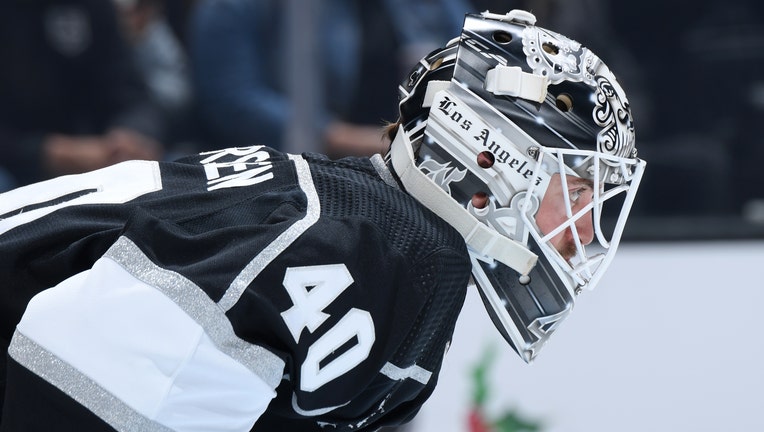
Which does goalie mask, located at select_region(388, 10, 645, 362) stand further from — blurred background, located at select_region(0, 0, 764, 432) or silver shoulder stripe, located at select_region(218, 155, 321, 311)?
blurred background, located at select_region(0, 0, 764, 432)

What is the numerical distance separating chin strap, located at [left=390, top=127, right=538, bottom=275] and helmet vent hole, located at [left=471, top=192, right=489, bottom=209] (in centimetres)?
4

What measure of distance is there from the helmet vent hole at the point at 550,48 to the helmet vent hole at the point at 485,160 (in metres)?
0.21

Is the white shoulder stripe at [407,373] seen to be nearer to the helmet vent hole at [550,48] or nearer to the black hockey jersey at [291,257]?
the black hockey jersey at [291,257]

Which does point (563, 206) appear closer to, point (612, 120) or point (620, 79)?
point (612, 120)

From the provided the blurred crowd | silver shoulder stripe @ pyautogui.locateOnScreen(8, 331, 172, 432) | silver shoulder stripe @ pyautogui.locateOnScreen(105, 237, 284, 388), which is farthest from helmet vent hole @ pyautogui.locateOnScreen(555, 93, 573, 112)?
the blurred crowd

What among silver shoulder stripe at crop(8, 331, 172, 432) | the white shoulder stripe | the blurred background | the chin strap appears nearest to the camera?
silver shoulder stripe at crop(8, 331, 172, 432)

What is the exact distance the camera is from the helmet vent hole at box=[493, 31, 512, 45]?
1.95 metres

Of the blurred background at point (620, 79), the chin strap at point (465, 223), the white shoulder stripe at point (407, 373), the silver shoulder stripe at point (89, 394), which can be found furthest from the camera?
the blurred background at point (620, 79)

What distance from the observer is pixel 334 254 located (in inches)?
63.4

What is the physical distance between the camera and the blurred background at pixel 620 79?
3.42 m

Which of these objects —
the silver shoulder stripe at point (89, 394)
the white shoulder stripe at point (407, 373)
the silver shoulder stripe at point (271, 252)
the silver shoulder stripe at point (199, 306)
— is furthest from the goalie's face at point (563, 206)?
the silver shoulder stripe at point (89, 394)

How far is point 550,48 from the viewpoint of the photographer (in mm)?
1955

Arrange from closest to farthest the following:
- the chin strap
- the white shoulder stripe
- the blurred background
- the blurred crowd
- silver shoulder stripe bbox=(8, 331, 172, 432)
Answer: silver shoulder stripe bbox=(8, 331, 172, 432) < the white shoulder stripe < the chin strap < the blurred background < the blurred crowd

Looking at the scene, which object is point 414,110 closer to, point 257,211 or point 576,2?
point 257,211
